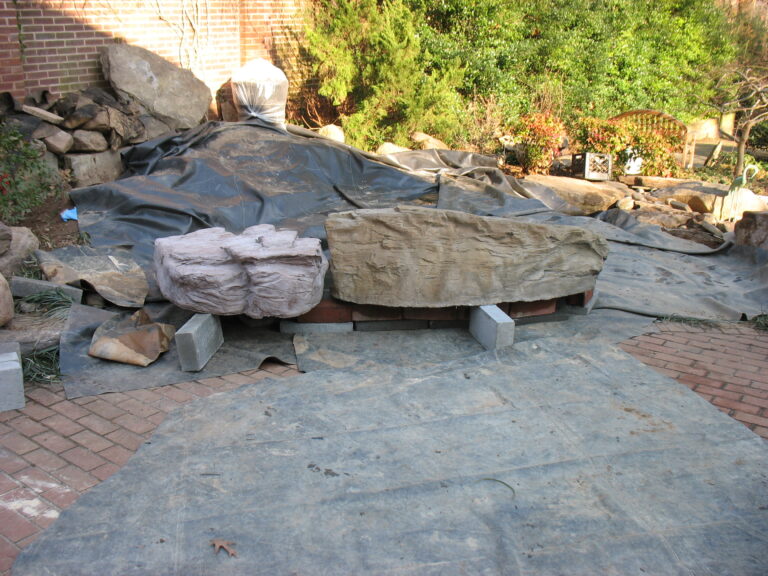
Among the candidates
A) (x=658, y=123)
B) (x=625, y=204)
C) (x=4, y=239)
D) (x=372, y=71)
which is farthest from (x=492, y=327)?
(x=658, y=123)

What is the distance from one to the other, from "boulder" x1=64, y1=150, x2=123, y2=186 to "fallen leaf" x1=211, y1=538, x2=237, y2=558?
5.12 metres

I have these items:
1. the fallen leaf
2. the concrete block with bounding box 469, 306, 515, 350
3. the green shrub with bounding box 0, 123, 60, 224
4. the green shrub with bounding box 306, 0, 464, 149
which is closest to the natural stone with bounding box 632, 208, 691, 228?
the green shrub with bounding box 306, 0, 464, 149

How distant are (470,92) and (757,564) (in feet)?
34.6

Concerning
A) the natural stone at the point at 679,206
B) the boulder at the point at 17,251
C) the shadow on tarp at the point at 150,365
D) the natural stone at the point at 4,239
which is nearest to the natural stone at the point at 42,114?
the boulder at the point at 17,251

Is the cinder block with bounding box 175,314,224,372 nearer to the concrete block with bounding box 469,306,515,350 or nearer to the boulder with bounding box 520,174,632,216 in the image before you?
the concrete block with bounding box 469,306,515,350

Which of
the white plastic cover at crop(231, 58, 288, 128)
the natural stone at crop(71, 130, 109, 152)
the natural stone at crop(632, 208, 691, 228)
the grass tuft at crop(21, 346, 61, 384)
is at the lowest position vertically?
the natural stone at crop(632, 208, 691, 228)

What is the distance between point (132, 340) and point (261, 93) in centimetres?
472

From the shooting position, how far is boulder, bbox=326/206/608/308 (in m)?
3.91

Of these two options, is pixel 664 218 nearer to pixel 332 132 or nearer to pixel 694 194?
pixel 694 194

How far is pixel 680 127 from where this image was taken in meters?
10.7

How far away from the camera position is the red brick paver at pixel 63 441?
235 centimetres

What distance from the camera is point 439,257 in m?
3.98

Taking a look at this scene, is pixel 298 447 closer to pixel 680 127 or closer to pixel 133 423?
pixel 133 423

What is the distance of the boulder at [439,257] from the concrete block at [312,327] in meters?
0.22
